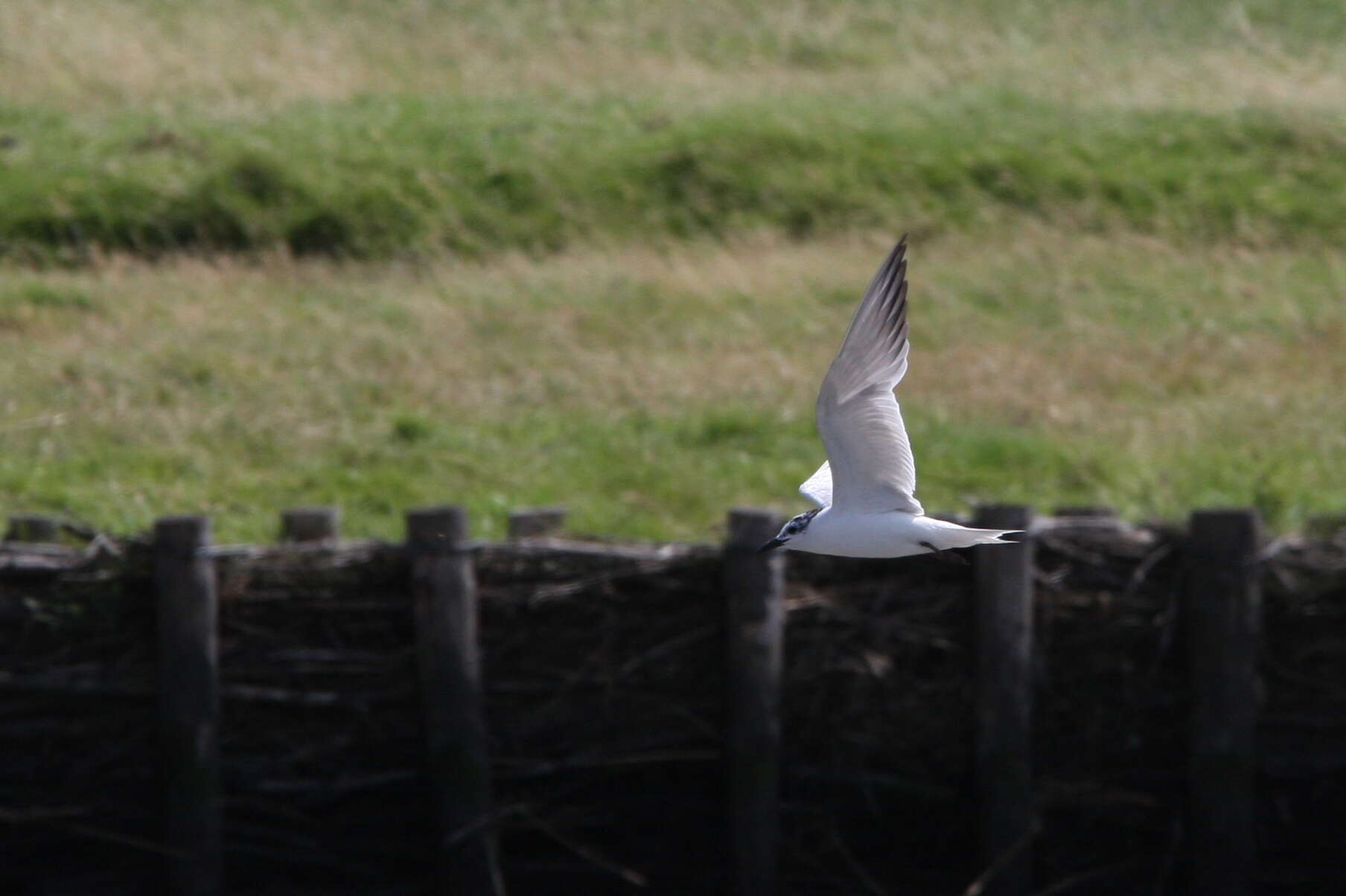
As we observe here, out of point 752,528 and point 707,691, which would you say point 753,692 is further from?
point 752,528

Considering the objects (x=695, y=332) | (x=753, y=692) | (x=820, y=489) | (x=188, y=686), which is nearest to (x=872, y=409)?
(x=820, y=489)

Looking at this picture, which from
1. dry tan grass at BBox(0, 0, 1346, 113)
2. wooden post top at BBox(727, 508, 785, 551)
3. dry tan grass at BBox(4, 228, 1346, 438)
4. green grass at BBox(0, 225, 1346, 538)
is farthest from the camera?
dry tan grass at BBox(0, 0, 1346, 113)

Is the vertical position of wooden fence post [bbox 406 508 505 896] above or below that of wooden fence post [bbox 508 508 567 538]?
below

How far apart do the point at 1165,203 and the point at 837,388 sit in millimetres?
12917

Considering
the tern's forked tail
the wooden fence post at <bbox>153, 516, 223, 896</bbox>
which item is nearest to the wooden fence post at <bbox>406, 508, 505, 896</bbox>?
the wooden fence post at <bbox>153, 516, 223, 896</bbox>

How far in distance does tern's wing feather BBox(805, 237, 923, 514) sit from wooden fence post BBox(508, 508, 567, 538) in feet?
7.23

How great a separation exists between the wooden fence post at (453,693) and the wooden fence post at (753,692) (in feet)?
3.57

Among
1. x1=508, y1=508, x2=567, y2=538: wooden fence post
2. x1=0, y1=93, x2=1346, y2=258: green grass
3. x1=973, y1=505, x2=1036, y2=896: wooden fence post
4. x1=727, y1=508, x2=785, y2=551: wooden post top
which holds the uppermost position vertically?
x1=0, y1=93, x2=1346, y2=258: green grass

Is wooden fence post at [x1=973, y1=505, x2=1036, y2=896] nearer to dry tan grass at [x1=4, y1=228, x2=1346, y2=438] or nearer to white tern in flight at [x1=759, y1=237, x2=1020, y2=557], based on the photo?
white tern in flight at [x1=759, y1=237, x2=1020, y2=557]

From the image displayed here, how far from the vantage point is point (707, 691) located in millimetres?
7906

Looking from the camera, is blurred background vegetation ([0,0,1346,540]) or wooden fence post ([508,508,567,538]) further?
blurred background vegetation ([0,0,1346,540])

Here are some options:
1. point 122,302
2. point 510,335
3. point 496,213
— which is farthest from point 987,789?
point 496,213

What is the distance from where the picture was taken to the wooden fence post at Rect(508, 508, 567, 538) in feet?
26.2

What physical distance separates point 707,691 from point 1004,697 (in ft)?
4.26
